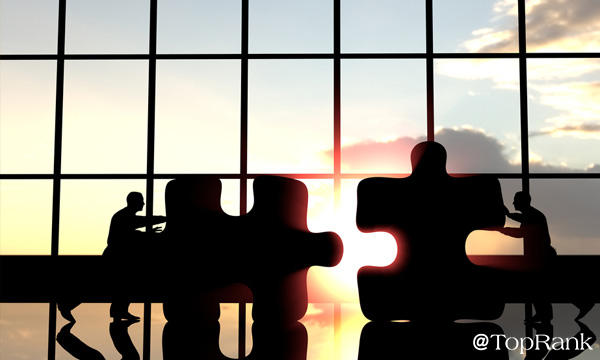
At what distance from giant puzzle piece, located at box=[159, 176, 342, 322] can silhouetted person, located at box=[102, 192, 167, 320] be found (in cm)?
22

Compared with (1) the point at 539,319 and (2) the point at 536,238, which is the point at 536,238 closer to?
(2) the point at 536,238

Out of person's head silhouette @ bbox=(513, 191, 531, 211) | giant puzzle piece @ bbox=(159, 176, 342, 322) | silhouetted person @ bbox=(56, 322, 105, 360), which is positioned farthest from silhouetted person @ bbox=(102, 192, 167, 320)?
person's head silhouette @ bbox=(513, 191, 531, 211)

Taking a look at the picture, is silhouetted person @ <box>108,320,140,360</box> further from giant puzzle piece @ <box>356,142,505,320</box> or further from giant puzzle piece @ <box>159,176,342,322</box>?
giant puzzle piece @ <box>356,142,505,320</box>

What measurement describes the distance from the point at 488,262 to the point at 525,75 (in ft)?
7.00

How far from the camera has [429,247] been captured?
114 inches

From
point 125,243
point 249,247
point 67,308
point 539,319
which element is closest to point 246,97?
point 67,308

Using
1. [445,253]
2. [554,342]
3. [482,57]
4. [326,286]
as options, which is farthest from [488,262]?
[445,253]

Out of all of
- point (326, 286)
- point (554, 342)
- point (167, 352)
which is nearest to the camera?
point (167, 352)

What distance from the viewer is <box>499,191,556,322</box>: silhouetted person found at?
10.7 feet

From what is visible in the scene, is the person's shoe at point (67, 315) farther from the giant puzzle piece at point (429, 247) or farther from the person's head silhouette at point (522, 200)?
the person's head silhouette at point (522, 200)

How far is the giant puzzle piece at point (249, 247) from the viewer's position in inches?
114

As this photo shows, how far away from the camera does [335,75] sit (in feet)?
22.0

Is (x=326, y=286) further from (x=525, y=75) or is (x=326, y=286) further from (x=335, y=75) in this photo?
(x=525, y=75)

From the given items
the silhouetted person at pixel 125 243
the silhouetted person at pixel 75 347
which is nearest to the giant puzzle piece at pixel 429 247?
the silhouetted person at pixel 125 243
